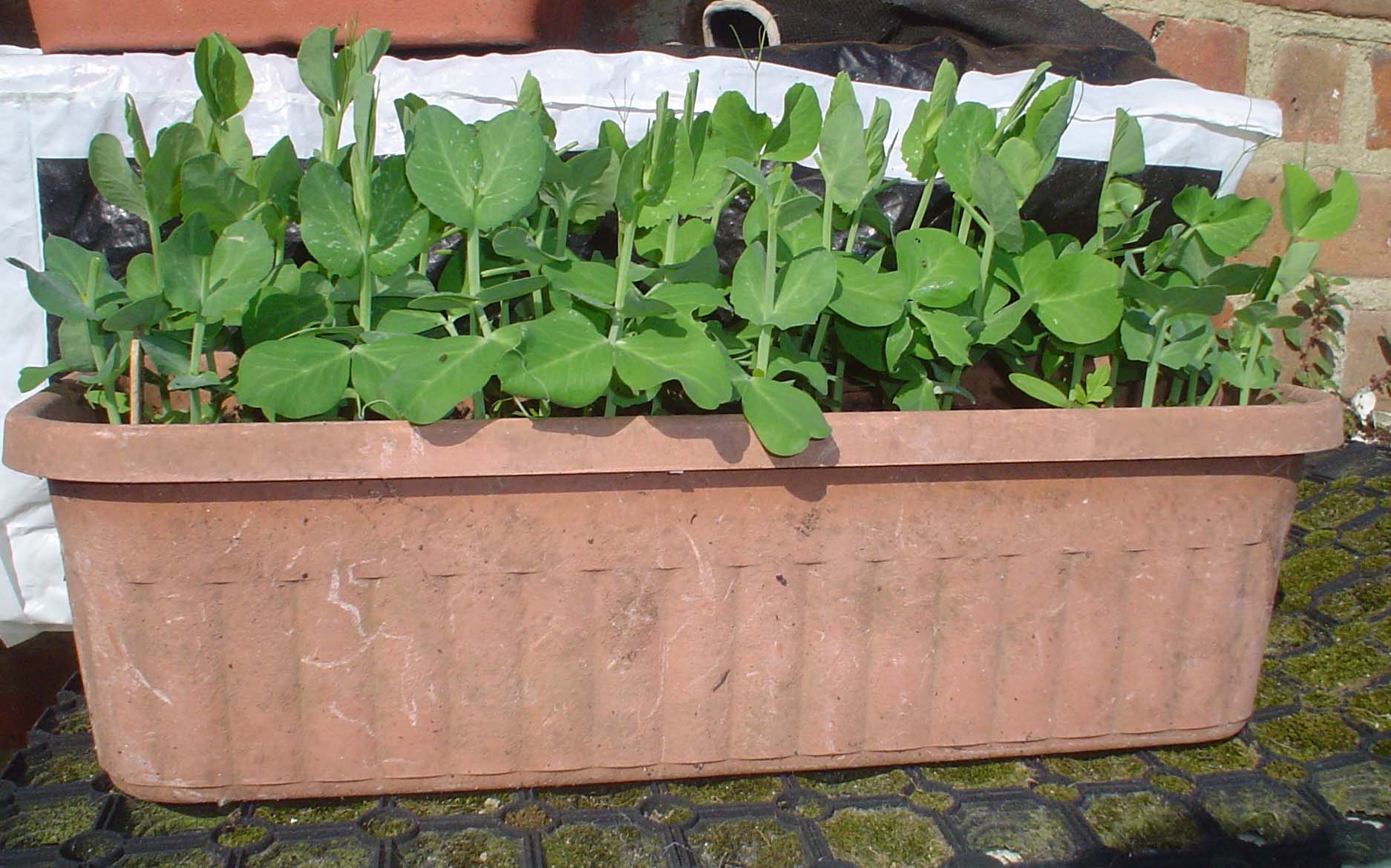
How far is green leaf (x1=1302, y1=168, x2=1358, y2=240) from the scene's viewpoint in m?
0.67

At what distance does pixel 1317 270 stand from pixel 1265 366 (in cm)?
78

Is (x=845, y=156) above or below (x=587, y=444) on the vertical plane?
above

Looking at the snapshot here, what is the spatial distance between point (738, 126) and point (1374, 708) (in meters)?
0.62

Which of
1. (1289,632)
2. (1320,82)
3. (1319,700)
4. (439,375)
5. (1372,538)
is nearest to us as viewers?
(439,375)

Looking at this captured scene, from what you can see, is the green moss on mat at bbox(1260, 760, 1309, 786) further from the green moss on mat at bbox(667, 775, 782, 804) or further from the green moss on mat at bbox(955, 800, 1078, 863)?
the green moss on mat at bbox(667, 775, 782, 804)

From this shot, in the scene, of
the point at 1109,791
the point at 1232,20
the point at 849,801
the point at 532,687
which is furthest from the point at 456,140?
the point at 1232,20

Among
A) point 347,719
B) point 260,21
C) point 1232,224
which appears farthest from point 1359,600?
point 260,21

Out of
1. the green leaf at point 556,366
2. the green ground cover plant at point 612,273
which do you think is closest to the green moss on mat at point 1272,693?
the green ground cover plant at point 612,273

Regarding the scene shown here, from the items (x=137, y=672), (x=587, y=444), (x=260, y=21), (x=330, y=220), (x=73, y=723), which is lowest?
(x=73, y=723)

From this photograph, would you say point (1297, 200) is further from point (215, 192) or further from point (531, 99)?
point (215, 192)

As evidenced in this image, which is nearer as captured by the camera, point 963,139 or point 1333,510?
point 963,139

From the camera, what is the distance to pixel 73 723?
683 mm

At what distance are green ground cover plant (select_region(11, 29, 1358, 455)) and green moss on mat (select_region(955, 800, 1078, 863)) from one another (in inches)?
10.1

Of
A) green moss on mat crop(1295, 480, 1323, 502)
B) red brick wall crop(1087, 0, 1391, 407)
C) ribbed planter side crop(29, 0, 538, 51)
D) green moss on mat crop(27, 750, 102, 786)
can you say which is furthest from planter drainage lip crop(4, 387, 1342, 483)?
red brick wall crop(1087, 0, 1391, 407)
